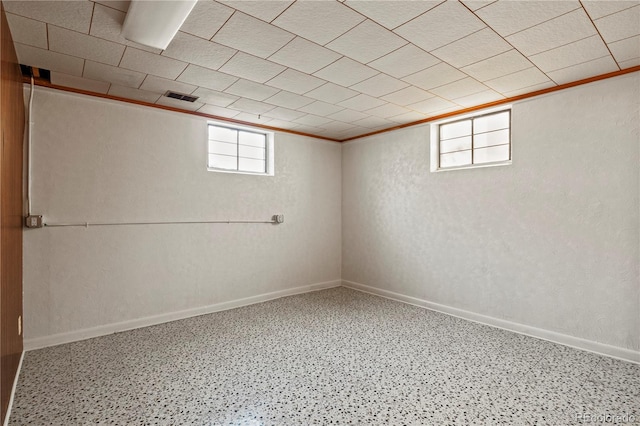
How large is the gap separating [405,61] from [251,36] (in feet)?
4.28

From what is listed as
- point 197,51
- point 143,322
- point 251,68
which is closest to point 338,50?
point 251,68

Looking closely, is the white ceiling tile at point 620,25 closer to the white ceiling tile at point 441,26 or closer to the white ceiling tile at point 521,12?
the white ceiling tile at point 521,12

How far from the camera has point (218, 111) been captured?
4238 mm

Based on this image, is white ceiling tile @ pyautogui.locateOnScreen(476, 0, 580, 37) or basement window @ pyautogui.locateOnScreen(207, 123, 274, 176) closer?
white ceiling tile @ pyautogui.locateOnScreen(476, 0, 580, 37)

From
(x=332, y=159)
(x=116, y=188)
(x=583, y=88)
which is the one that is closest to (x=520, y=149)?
(x=583, y=88)

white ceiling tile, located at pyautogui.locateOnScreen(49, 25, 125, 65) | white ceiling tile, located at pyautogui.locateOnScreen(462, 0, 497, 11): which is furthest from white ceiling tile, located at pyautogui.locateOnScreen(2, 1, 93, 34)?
white ceiling tile, located at pyautogui.locateOnScreen(462, 0, 497, 11)

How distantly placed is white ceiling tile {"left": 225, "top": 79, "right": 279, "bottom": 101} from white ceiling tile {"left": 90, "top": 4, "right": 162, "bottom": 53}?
97 cm

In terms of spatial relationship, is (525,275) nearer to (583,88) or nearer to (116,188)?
(583,88)

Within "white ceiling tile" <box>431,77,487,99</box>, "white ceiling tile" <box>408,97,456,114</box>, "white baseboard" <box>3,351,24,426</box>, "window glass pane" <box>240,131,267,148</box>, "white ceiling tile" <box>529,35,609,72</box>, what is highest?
"white ceiling tile" <box>529,35,609,72</box>

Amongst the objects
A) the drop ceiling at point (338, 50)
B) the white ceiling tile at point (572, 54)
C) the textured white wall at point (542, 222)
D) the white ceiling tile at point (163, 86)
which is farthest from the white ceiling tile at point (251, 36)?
the textured white wall at point (542, 222)

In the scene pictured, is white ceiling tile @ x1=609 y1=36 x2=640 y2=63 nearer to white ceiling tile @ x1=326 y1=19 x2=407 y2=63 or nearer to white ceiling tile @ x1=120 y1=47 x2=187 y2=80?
white ceiling tile @ x1=326 y1=19 x2=407 y2=63

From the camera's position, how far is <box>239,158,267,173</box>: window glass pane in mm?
4910

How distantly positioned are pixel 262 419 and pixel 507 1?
121 inches

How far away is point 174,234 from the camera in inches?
161
